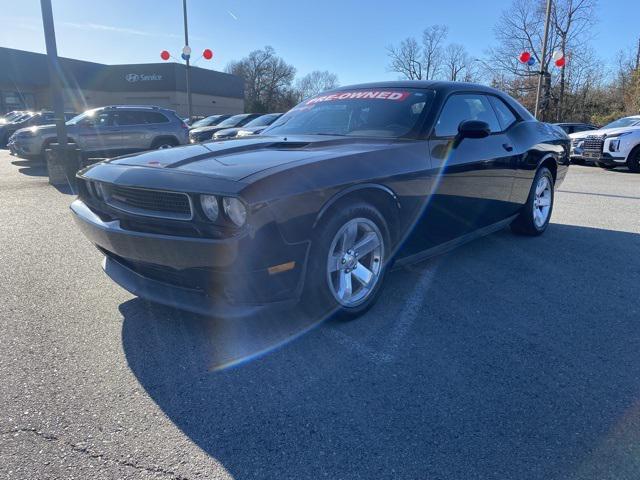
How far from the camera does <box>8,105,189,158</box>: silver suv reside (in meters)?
12.0

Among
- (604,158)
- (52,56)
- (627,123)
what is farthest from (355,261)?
(627,123)

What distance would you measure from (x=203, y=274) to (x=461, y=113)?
105 inches

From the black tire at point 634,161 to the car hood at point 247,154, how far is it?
1226cm

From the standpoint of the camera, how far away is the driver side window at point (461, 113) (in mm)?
3711

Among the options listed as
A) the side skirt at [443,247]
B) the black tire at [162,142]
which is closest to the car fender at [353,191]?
the side skirt at [443,247]

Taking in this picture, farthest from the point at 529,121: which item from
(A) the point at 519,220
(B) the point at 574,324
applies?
(B) the point at 574,324

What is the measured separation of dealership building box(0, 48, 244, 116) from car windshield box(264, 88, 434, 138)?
38.5 m

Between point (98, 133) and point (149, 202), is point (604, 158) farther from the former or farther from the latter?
point (149, 202)

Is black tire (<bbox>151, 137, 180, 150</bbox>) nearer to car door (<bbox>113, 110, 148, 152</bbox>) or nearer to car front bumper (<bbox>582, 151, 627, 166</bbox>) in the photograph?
car door (<bbox>113, 110, 148, 152</bbox>)

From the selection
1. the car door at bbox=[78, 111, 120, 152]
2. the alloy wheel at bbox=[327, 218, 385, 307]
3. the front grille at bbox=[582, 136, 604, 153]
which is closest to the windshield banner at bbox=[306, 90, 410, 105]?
the alloy wheel at bbox=[327, 218, 385, 307]

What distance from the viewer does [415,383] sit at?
95.9 inches

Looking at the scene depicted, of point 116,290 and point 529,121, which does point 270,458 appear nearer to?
point 116,290

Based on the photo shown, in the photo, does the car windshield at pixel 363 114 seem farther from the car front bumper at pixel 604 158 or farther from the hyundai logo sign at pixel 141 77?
the hyundai logo sign at pixel 141 77

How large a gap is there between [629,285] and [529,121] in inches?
79.4
